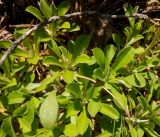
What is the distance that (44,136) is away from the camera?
124cm

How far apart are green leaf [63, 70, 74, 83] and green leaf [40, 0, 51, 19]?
0.80 ft

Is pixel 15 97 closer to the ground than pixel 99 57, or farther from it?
closer to the ground

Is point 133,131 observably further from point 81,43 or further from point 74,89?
point 81,43

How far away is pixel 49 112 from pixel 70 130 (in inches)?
5.9

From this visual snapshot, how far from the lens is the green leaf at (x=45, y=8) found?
1.28 m

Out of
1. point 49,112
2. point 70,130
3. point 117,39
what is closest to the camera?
point 49,112

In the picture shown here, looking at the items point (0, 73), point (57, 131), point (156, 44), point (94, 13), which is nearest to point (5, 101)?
point (0, 73)

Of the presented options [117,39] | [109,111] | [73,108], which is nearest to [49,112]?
[73,108]

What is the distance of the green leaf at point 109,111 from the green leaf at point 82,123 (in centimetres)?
7

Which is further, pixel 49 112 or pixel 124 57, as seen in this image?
pixel 124 57

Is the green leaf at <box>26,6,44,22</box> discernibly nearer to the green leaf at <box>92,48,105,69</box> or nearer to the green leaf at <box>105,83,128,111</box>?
the green leaf at <box>92,48,105,69</box>

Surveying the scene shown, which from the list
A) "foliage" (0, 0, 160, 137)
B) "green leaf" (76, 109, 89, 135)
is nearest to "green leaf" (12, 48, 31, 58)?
"foliage" (0, 0, 160, 137)

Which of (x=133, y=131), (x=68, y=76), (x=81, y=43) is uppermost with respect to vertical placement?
(x=81, y=43)

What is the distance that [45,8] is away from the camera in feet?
4.24
